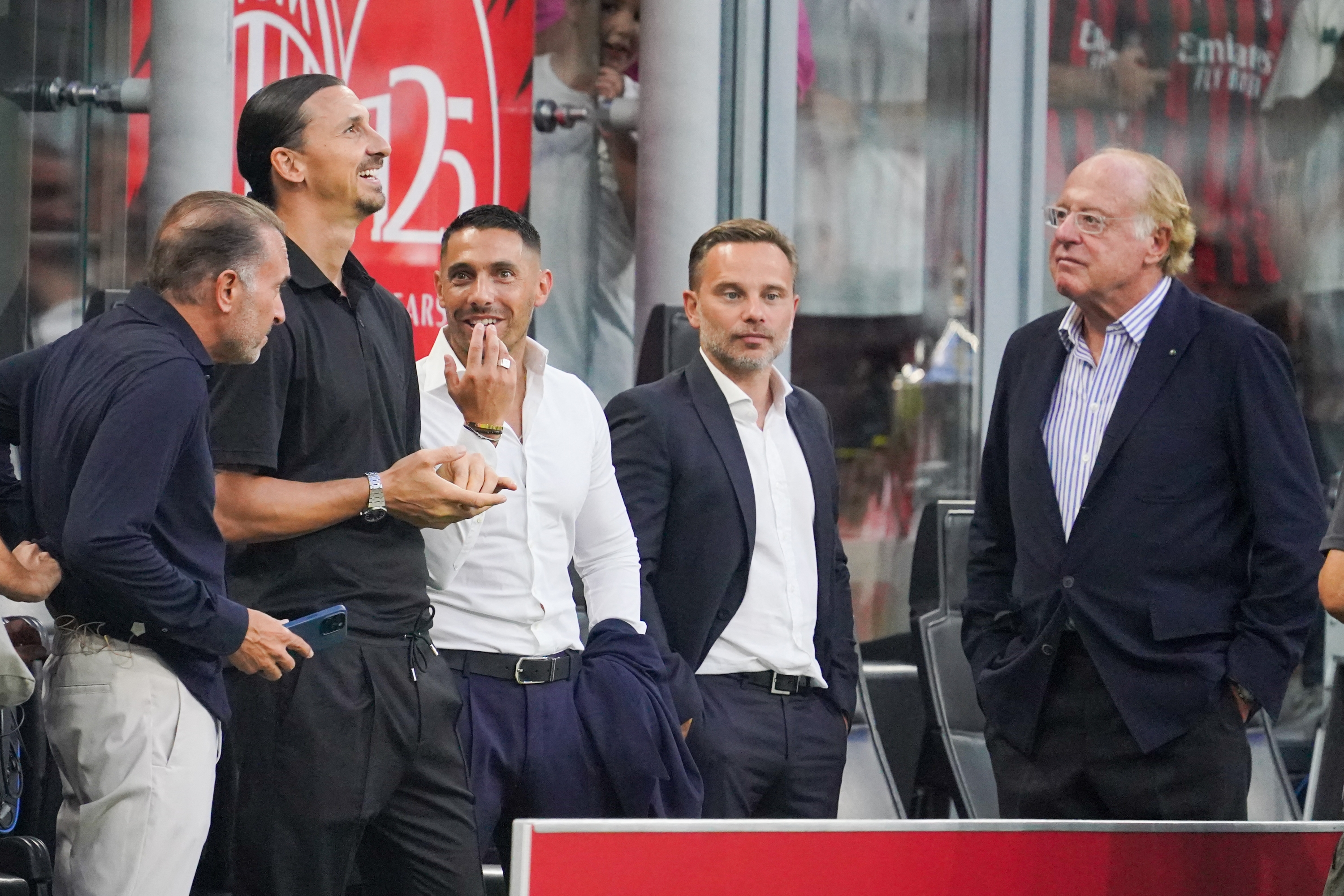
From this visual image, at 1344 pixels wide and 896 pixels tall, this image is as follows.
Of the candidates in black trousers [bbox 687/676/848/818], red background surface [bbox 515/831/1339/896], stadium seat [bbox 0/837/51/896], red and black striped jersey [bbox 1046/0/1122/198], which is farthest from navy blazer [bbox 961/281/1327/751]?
red and black striped jersey [bbox 1046/0/1122/198]

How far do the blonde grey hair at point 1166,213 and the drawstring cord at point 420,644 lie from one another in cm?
132

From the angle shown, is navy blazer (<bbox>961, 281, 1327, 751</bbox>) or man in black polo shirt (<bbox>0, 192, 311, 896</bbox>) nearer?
man in black polo shirt (<bbox>0, 192, 311, 896</bbox>)

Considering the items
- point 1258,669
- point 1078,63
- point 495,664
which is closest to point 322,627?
point 495,664

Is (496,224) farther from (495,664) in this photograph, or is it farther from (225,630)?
(225,630)

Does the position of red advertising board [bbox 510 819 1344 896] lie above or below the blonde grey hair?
below

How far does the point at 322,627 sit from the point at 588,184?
9.80ft

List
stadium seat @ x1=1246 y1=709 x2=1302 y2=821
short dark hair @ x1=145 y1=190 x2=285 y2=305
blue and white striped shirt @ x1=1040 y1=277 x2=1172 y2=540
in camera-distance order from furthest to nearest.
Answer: stadium seat @ x1=1246 y1=709 x2=1302 y2=821 < blue and white striped shirt @ x1=1040 y1=277 x2=1172 y2=540 < short dark hair @ x1=145 y1=190 x2=285 y2=305

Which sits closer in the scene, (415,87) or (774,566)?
(774,566)

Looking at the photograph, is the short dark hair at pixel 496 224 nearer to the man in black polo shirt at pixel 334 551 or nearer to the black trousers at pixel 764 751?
the man in black polo shirt at pixel 334 551

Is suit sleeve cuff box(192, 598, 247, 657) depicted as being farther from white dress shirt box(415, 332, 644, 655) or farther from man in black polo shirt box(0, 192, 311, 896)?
white dress shirt box(415, 332, 644, 655)

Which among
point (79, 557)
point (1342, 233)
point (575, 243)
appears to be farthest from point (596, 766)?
point (1342, 233)

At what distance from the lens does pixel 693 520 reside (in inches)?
123

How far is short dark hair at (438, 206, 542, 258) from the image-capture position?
9.75 ft

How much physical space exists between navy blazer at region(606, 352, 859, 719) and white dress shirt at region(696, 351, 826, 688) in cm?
2
